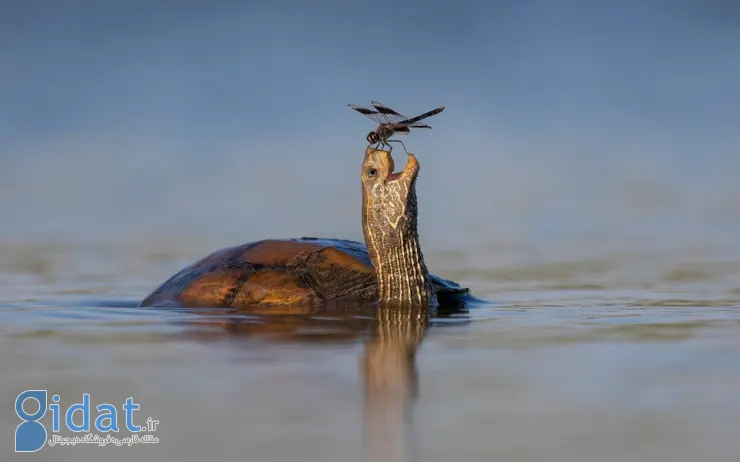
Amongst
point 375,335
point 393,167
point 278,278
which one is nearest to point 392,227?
point 393,167

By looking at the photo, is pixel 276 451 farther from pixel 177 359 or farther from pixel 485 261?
pixel 485 261

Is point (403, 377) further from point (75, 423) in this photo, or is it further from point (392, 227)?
point (392, 227)

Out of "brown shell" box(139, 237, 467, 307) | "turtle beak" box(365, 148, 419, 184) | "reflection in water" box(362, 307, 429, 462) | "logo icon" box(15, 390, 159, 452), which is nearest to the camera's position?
"reflection in water" box(362, 307, 429, 462)

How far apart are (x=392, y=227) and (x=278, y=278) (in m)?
0.78

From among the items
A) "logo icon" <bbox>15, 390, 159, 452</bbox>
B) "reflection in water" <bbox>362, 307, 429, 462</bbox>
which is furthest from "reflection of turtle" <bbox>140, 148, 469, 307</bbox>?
"logo icon" <bbox>15, 390, 159, 452</bbox>

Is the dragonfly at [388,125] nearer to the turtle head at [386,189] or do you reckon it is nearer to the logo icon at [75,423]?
the turtle head at [386,189]

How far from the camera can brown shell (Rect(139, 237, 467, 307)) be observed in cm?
691

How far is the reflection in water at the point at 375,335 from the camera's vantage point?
3246mm

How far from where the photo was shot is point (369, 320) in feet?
19.8

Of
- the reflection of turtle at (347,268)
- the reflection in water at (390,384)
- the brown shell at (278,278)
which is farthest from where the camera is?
the brown shell at (278,278)

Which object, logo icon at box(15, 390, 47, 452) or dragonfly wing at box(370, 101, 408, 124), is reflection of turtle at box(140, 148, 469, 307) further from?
logo icon at box(15, 390, 47, 452)

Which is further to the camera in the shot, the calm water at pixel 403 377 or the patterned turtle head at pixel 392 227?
the patterned turtle head at pixel 392 227

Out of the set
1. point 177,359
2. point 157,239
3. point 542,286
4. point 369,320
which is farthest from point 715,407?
point 157,239

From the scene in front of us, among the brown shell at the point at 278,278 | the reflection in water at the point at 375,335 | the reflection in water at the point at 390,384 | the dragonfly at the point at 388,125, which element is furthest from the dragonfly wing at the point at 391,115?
the reflection in water at the point at 390,384
